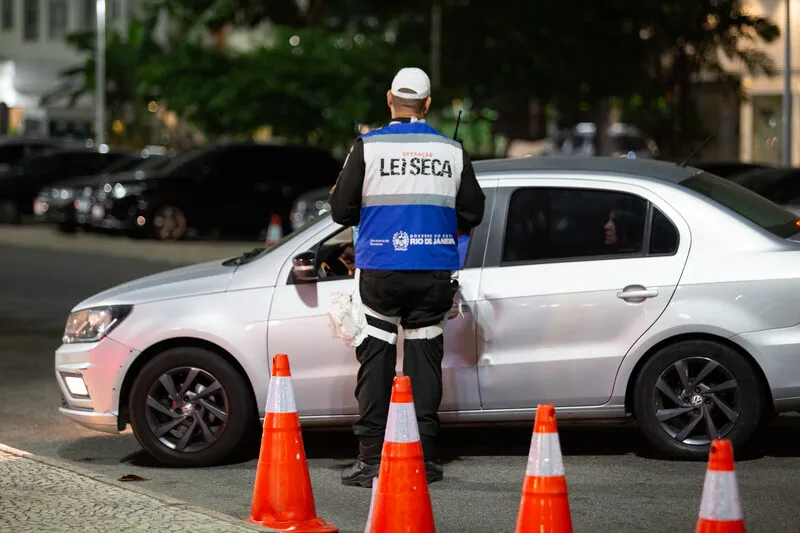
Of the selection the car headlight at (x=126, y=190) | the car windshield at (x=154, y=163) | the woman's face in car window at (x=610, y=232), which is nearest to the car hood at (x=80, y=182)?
the car windshield at (x=154, y=163)

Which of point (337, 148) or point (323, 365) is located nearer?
point (323, 365)

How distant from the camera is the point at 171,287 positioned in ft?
27.0

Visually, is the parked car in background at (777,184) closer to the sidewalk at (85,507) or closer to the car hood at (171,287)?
the car hood at (171,287)

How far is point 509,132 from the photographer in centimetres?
4681

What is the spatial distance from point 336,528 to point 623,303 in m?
2.16

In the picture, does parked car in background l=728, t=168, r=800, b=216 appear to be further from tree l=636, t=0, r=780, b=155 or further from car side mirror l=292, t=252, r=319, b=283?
tree l=636, t=0, r=780, b=155

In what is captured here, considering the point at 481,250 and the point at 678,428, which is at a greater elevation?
the point at 481,250

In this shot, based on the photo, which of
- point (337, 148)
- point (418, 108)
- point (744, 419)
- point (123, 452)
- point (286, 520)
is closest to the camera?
point (286, 520)

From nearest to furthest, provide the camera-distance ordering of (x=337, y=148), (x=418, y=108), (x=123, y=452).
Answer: (x=418, y=108) → (x=123, y=452) → (x=337, y=148)

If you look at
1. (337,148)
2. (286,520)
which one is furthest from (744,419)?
(337,148)

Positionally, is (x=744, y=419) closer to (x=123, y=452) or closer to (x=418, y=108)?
(x=418, y=108)

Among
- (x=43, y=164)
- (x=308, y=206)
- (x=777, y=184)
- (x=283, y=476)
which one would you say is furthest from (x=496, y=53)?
(x=283, y=476)

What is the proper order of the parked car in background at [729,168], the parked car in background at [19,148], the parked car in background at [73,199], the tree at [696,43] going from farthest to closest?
the parked car in background at [19,148] < the tree at [696,43] < the parked car in background at [73,199] < the parked car in background at [729,168]

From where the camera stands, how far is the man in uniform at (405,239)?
7164 mm
